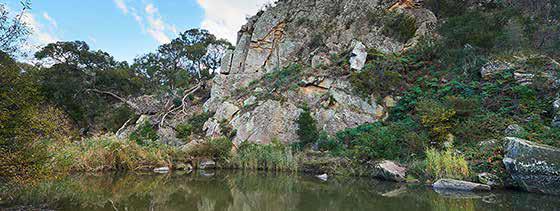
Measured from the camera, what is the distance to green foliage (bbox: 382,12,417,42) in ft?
73.4

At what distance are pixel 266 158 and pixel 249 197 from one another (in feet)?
22.2

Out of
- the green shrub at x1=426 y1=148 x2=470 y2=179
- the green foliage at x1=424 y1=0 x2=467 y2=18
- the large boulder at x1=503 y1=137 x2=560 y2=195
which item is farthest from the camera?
the green foliage at x1=424 y1=0 x2=467 y2=18

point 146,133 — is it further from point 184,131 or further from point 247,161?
point 247,161

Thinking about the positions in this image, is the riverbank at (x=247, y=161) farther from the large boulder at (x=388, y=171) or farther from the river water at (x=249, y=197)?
the river water at (x=249, y=197)

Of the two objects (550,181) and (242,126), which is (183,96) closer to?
(242,126)

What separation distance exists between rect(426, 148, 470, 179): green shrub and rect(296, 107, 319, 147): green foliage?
6839mm

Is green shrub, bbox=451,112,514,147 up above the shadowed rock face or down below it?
below

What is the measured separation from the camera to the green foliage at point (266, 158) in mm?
14805

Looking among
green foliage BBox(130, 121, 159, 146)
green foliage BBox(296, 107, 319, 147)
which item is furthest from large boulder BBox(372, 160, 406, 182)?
green foliage BBox(130, 121, 159, 146)

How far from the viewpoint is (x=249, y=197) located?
8430 mm

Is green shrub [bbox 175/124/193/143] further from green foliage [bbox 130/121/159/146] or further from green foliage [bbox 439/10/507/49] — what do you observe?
green foliage [bbox 439/10/507/49]

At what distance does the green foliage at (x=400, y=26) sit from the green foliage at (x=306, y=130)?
9509mm

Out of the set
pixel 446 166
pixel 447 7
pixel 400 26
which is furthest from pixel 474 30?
pixel 446 166

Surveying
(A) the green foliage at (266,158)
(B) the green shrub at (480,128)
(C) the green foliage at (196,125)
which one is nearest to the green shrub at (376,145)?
(B) the green shrub at (480,128)
